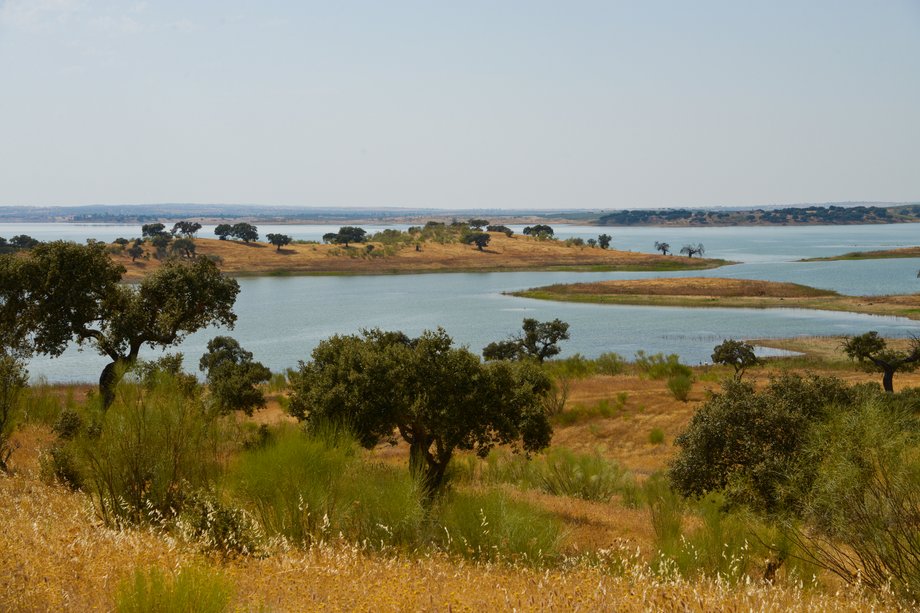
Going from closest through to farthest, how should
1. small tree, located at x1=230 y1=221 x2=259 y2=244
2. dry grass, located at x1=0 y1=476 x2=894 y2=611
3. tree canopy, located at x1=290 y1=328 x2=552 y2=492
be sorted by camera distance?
dry grass, located at x1=0 y1=476 x2=894 y2=611 < tree canopy, located at x1=290 y1=328 x2=552 y2=492 < small tree, located at x1=230 y1=221 x2=259 y2=244

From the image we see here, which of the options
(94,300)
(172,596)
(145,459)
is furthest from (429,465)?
(172,596)

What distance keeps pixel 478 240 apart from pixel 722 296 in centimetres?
5782

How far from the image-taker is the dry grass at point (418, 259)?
120250mm

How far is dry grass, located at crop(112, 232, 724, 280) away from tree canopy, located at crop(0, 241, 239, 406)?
89761 millimetres

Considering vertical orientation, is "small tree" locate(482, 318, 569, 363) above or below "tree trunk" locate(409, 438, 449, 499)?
below

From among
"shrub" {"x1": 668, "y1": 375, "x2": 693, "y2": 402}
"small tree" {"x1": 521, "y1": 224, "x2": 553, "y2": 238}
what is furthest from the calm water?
"small tree" {"x1": 521, "y1": 224, "x2": 553, "y2": 238}

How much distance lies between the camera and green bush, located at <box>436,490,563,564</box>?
10.7 metres

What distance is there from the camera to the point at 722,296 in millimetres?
88312

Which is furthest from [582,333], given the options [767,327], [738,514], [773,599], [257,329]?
[773,599]

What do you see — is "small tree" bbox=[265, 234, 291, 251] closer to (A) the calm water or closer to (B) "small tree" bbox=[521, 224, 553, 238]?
(A) the calm water

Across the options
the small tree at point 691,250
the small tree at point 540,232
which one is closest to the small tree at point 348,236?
the small tree at point 540,232

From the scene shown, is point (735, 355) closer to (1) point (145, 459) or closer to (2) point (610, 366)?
(2) point (610, 366)

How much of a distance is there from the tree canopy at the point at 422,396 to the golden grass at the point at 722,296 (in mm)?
64674

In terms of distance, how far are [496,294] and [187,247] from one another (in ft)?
144
